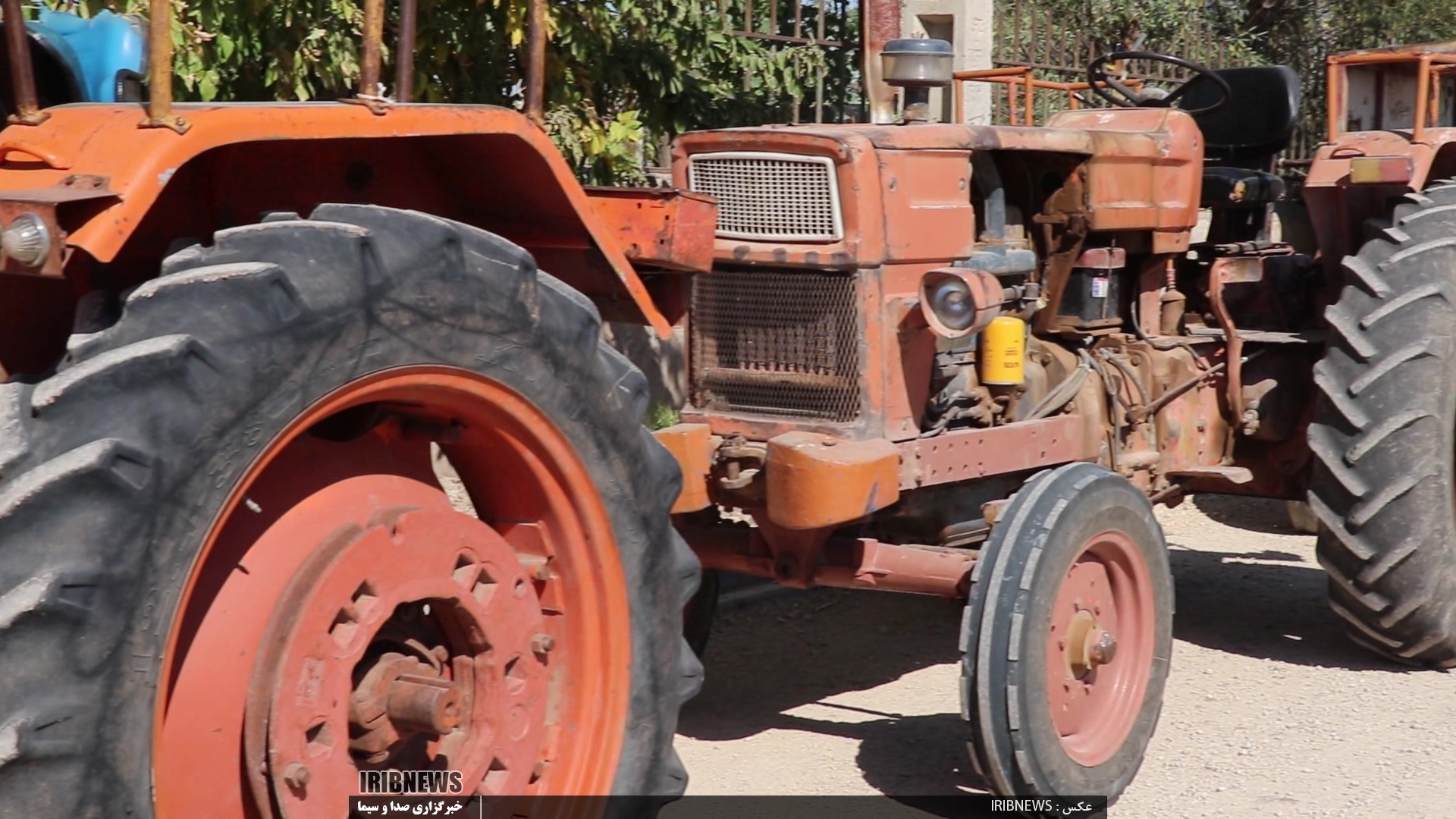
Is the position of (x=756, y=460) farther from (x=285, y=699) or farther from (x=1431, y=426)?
(x=1431, y=426)

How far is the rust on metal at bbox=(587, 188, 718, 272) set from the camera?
335 cm

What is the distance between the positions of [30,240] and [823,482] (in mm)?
2029

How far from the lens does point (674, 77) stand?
629 cm

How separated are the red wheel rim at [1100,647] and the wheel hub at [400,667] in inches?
64.4

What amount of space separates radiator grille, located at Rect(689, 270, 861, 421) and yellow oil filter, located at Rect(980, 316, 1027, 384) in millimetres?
471

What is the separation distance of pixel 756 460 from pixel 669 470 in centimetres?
103

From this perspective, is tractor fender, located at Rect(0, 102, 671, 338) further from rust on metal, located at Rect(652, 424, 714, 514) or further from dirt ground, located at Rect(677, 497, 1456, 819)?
dirt ground, located at Rect(677, 497, 1456, 819)

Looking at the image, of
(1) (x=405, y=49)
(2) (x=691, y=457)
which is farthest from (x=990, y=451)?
(1) (x=405, y=49)

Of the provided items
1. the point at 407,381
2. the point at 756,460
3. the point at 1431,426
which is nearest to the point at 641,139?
the point at 756,460

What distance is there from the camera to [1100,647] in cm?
411

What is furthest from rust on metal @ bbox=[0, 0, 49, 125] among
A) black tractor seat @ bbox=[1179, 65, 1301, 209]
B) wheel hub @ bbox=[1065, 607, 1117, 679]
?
black tractor seat @ bbox=[1179, 65, 1301, 209]

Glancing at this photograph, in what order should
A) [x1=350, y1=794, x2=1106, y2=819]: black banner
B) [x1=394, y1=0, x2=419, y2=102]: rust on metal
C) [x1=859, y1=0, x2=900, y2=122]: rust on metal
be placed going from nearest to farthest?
[x1=394, y1=0, x2=419, y2=102]: rust on metal < [x1=350, y1=794, x2=1106, y2=819]: black banner < [x1=859, y1=0, x2=900, y2=122]: rust on metal

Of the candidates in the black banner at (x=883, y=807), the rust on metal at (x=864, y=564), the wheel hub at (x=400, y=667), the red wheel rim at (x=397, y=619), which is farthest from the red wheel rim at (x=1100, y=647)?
the wheel hub at (x=400, y=667)

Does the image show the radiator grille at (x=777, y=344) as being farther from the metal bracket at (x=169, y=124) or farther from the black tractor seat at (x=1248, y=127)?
the black tractor seat at (x=1248, y=127)
